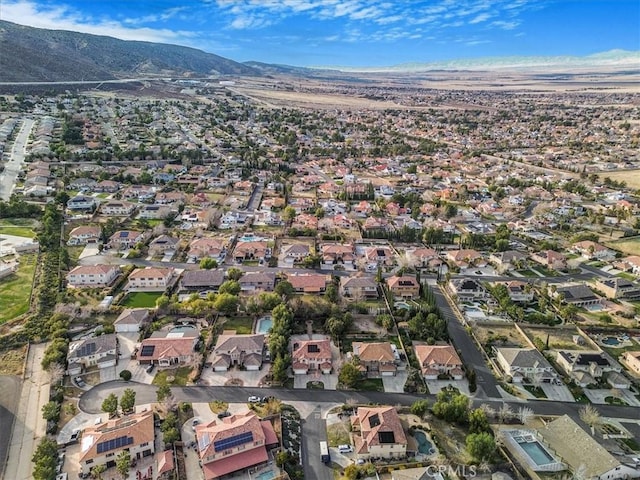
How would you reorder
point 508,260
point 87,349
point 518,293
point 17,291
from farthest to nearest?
point 508,260 < point 518,293 < point 17,291 < point 87,349

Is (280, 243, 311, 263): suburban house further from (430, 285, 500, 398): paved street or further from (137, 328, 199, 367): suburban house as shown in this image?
(137, 328, 199, 367): suburban house

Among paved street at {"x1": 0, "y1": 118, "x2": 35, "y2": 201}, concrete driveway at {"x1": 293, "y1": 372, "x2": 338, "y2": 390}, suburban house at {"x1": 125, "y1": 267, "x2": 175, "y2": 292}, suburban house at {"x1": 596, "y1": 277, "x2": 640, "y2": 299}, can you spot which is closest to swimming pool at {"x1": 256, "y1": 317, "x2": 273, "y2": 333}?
concrete driveway at {"x1": 293, "y1": 372, "x2": 338, "y2": 390}

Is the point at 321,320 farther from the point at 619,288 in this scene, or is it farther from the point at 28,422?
the point at 619,288

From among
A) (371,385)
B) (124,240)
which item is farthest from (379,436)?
(124,240)

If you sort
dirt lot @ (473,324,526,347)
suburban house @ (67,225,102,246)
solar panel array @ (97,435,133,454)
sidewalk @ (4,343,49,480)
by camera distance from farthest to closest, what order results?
1. suburban house @ (67,225,102,246)
2. dirt lot @ (473,324,526,347)
3. sidewalk @ (4,343,49,480)
4. solar panel array @ (97,435,133,454)

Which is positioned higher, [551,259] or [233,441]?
[233,441]
